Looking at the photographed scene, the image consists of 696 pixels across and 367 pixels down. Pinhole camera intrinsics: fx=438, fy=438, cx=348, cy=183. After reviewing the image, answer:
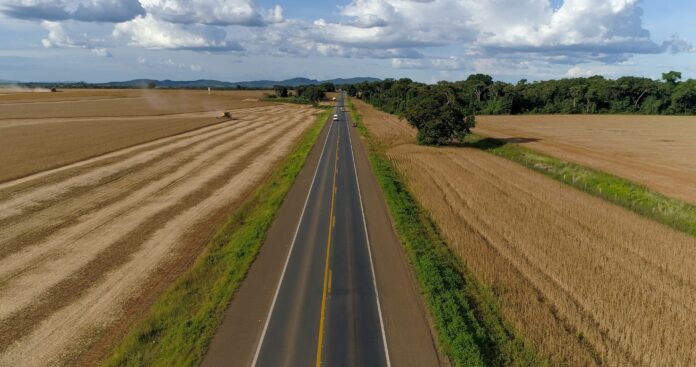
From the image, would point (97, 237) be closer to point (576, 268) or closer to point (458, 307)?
point (458, 307)

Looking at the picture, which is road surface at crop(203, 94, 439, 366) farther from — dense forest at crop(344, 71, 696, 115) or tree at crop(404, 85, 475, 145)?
dense forest at crop(344, 71, 696, 115)

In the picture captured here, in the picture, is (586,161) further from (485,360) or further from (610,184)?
(485,360)

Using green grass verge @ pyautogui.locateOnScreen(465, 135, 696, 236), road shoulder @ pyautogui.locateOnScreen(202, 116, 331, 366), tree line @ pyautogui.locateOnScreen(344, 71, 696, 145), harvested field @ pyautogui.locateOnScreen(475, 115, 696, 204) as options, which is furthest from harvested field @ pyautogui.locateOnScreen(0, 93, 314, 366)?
tree line @ pyautogui.locateOnScreen(344, 71, 696, 145)

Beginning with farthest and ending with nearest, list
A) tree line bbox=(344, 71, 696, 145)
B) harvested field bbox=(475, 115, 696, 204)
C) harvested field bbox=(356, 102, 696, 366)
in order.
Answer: tree line bbox=(344, 71, 696, 145) < harvested field bbox=(475, 115, 696, 204) < harvested field bbox=(356, 102, 696, 366)

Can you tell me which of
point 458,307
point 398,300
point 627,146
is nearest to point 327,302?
point 398,300

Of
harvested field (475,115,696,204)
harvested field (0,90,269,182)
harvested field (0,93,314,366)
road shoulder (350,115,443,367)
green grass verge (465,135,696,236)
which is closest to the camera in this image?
road shoulder (350,115,443,367)

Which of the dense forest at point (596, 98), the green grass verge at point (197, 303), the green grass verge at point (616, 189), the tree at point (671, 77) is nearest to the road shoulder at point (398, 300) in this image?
the green grass verge at point (197, 303)
